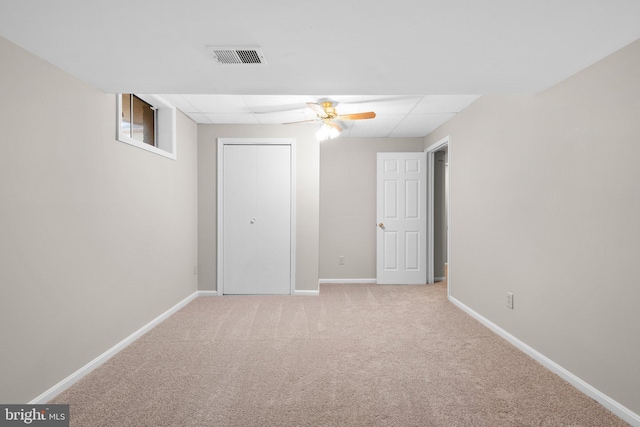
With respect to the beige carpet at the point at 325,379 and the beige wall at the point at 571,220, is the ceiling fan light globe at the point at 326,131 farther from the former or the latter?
the beige carpet at the point at 325,379

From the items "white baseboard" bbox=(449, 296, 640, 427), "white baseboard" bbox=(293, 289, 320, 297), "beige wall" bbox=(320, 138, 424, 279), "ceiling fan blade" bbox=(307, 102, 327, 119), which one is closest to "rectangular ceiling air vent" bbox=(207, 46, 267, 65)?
"ceiling fan blade" bbox=(307, 102, 327, 119)

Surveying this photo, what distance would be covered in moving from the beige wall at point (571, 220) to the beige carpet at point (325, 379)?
286mm

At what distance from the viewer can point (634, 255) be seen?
1.89 meters

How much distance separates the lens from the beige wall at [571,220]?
193 centimetres

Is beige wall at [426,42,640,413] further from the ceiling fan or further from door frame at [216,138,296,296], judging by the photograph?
door frame at [216,138,296,296]

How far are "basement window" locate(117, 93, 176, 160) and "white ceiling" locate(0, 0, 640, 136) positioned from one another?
696 mm

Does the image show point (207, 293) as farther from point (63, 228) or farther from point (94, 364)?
point (63, 228)

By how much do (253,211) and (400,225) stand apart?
2261mm

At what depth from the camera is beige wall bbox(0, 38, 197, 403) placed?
6.11ft

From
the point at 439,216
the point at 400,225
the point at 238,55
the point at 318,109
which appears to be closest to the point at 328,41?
the point at 238,55

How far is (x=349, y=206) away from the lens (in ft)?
18.5

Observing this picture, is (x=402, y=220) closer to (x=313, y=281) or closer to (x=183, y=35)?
(x=313, y=281)

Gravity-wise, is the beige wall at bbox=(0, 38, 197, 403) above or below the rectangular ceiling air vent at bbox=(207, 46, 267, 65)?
below

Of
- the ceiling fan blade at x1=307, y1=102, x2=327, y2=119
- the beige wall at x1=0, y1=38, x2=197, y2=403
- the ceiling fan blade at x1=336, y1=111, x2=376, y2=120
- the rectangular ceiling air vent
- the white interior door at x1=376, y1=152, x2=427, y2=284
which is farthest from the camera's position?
the white interior door at x1=376, y1=152, x2=427, y2=284
